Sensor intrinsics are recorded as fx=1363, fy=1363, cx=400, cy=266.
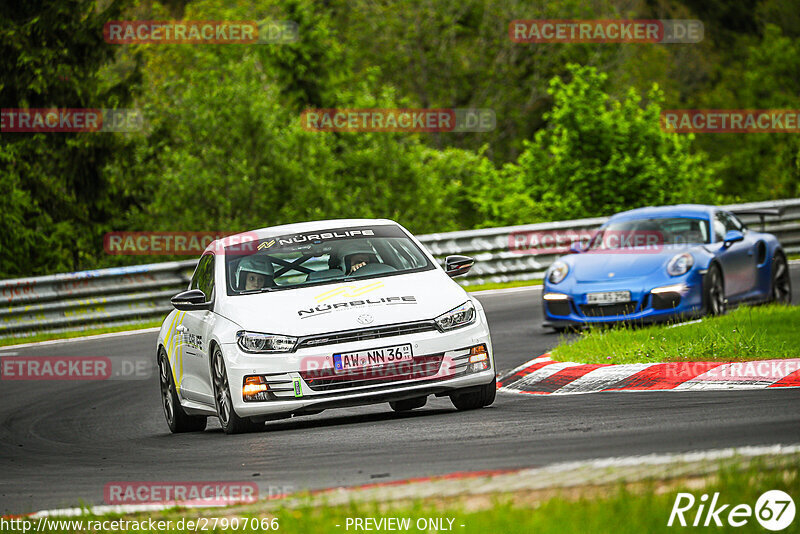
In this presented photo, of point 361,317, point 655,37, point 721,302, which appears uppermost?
point 655,37

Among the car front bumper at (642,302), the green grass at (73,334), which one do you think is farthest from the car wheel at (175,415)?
the green grass at (73,334)

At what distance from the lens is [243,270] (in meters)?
10.1

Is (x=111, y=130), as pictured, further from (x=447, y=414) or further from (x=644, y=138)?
(x=447, y=414)

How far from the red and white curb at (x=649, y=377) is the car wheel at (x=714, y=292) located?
3.48 m

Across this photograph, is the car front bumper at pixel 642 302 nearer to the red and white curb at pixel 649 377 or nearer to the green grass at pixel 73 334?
the red and white curb at pixel 649 377

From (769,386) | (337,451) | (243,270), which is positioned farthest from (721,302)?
(337,451)

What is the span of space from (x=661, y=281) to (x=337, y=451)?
7.25m

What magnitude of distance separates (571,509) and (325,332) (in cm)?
391

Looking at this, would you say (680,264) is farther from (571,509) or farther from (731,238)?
(571,509)

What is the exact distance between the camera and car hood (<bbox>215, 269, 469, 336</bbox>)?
8977mm

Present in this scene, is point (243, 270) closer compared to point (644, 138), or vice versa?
point (243, 270)

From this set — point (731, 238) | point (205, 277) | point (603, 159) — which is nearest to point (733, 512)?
point (205, 277)

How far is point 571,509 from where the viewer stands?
520cm

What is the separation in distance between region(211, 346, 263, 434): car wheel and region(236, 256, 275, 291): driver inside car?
2.13ft
